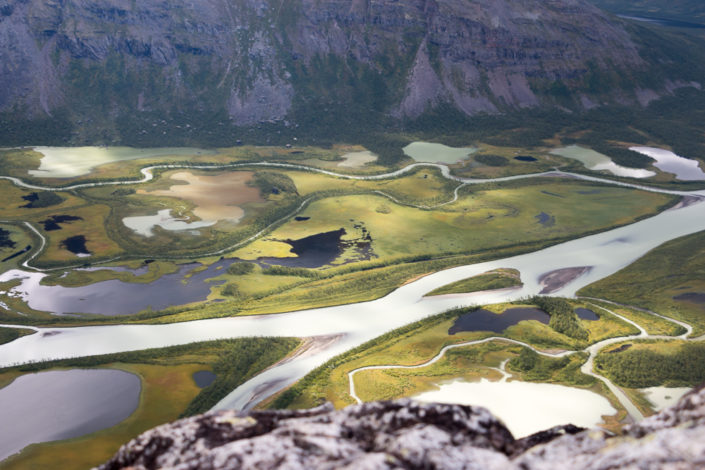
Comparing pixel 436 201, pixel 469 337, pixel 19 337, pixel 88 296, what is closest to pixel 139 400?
pixel 19 337

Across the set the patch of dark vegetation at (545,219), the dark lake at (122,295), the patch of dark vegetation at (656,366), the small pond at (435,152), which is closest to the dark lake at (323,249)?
the dark lake at (122,295)

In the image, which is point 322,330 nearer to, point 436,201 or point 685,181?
point 436,201

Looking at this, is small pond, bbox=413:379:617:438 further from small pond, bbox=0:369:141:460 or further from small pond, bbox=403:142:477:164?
small pond, bbox=403:142:477:164

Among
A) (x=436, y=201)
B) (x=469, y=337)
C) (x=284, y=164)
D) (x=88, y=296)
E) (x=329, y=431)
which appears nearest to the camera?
(x=329, y=431)

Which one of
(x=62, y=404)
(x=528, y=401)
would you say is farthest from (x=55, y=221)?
(x=528, y=401)

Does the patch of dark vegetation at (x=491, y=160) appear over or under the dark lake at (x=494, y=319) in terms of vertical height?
over

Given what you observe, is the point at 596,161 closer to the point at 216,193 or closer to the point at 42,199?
the point at 216,193

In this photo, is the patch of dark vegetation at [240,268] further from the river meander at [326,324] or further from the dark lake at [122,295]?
the river meander at [326,324]
